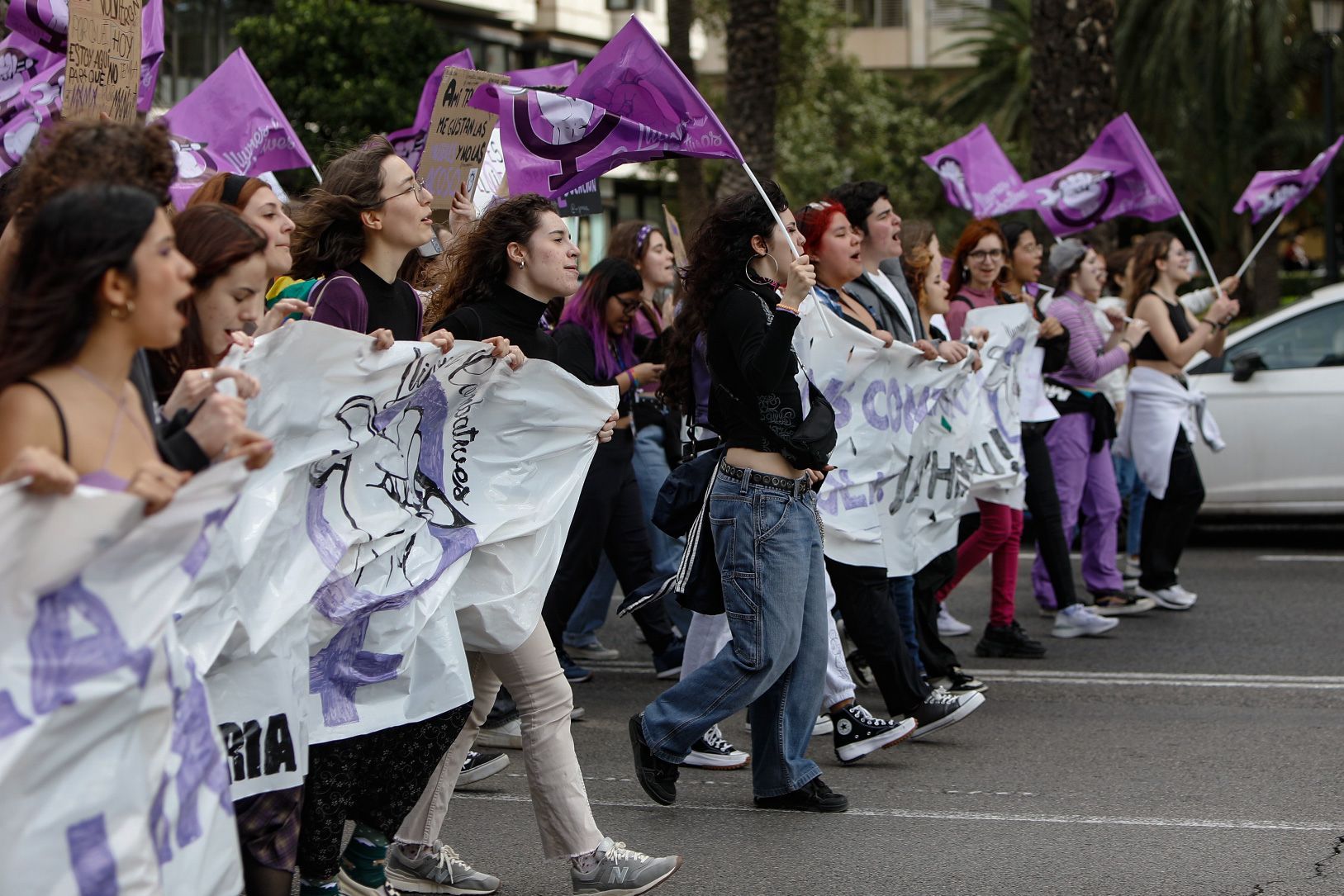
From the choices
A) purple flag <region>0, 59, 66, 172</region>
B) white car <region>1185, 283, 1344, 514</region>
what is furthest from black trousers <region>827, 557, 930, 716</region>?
white car <region>1185, 283, 1344, 514</region>

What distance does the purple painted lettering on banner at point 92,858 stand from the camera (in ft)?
8.63

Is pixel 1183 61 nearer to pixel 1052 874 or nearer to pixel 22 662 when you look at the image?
pixel 1052 874

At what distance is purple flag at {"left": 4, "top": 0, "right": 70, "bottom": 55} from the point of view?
6469 millimetres

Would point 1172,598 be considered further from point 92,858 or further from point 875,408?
point 92,858

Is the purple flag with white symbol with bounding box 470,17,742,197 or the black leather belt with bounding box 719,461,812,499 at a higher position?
the purple flag with white symbol with bounding box 470,17,742,197

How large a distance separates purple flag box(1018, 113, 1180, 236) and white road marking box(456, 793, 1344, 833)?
5604mm

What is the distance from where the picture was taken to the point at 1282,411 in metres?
10.8

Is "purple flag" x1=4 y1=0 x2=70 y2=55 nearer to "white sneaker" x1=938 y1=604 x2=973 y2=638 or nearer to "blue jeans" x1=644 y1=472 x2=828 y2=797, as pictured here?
"blue jeans" x1=644 y1=472 x2=828 y2=797

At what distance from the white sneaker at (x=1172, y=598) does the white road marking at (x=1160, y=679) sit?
161cm

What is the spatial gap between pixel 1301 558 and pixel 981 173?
Answer: 3.25 meters

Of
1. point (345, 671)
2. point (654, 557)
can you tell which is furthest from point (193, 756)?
point (654, 557)

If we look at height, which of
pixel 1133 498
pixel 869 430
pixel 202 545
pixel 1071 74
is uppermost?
pixel 1071 74

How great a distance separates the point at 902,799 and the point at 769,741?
1.77 ft

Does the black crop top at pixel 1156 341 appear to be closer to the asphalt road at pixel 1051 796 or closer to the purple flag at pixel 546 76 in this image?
the asphalt road at pixel 1051 796
